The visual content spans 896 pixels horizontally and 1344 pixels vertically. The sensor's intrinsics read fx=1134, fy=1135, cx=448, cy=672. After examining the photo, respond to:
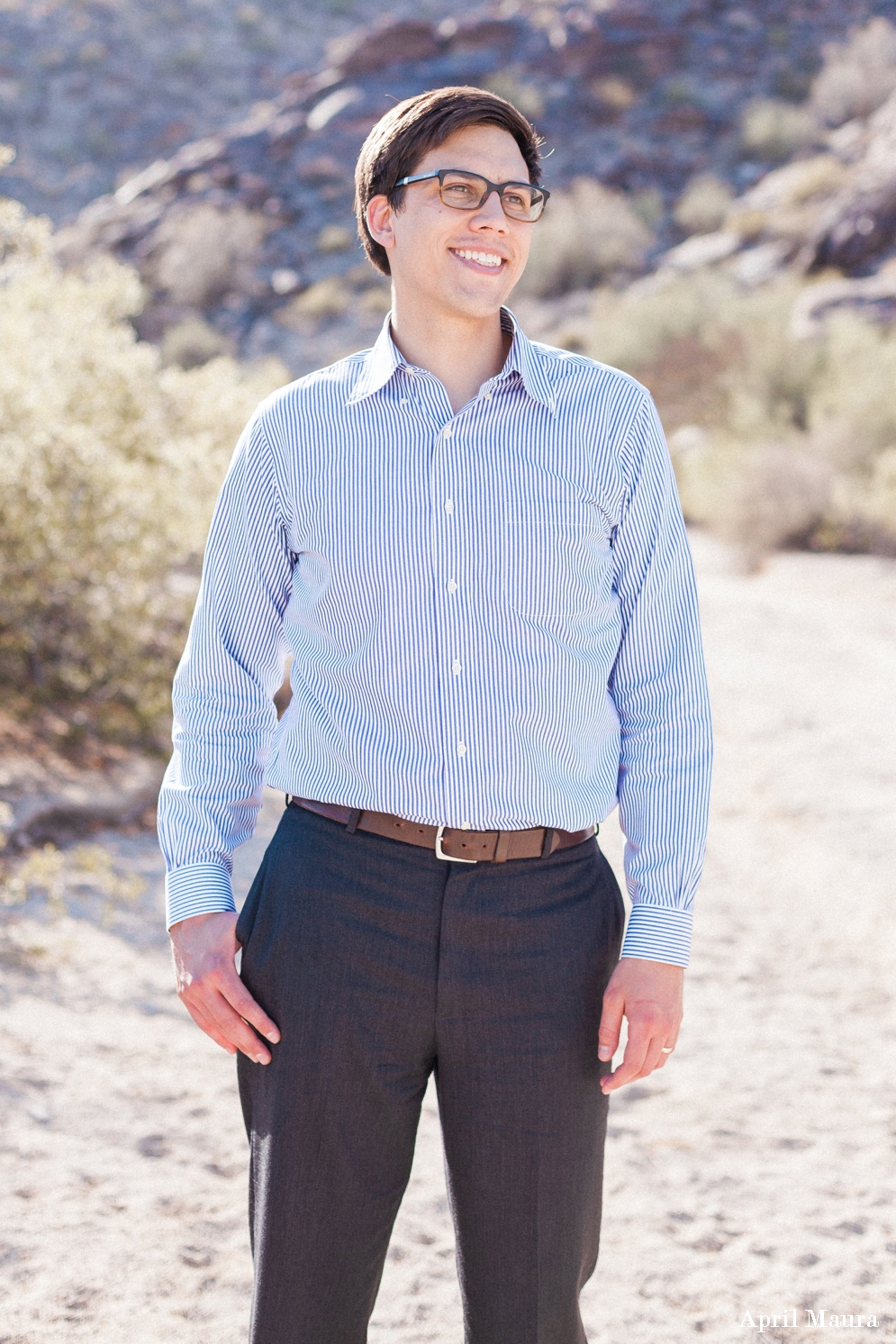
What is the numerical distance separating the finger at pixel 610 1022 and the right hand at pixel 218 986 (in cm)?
41

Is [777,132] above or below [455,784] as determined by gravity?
above

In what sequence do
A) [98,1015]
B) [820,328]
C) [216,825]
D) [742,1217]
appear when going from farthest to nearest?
[820,328]
[98,1015]
[742,1217]
[216,825]

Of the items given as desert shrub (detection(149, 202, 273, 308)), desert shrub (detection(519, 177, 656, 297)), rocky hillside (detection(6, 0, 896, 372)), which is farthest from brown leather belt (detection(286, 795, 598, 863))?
desert shrub (detection(149, 202, 273, 308))

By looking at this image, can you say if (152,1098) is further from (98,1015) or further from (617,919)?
(617,919)

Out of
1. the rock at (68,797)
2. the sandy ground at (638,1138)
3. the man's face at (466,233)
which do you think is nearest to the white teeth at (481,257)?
the man's face at (466,233)

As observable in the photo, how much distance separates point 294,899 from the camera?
57.6 inches

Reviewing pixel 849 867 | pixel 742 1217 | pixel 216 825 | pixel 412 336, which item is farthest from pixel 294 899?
pixel 849 867

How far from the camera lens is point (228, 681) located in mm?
1604

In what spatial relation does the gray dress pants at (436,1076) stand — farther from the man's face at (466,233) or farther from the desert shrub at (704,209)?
the desert shrub at (704,209)

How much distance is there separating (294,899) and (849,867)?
3.89 metres

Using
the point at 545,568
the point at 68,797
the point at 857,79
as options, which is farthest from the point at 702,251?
the point at 545,568

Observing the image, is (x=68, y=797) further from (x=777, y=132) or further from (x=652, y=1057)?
(x=777, y=132)

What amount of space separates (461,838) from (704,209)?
2345 centimetres

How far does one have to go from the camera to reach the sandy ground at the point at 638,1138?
7.94 feet
